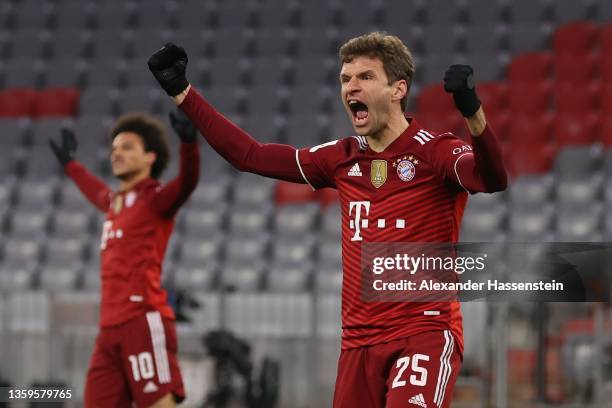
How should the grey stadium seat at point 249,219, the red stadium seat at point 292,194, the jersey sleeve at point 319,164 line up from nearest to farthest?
the jersey sleeve at point 319,164 < the grey stadium seat at point 249,219 < the red stadium seat at point 292,194

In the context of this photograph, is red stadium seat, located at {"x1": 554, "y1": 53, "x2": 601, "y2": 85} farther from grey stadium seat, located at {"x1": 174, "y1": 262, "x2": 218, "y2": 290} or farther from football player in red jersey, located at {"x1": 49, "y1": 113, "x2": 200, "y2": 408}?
football player in red jersey, located at {"x1": 49, "y1": 113, "x2": 200, "y2": 408}

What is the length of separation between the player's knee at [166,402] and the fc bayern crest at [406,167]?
233cm

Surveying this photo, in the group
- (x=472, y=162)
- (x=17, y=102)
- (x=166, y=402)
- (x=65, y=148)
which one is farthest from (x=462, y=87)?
(x=17, y=102)

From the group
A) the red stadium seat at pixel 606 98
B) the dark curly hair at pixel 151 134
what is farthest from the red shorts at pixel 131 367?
the red stadium seat at pixel 606 98

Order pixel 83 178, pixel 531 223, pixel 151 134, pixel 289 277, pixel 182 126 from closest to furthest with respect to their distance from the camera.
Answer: pixel 182 126 → pixel 151 134 → pixel 83 178 → pixel 289 277 → pixel 531 223

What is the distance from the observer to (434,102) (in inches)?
502

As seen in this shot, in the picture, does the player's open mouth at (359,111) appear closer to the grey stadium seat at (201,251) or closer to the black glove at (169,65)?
the black glove at (169,65)

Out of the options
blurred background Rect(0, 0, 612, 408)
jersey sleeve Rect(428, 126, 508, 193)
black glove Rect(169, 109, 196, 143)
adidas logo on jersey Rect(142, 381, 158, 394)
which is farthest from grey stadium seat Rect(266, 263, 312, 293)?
jersey sleeve Rect(428, 126, 508, 193)

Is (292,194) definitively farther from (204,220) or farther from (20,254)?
(20,254)

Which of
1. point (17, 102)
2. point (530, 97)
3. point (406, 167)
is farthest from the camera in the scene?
point (17, 102)

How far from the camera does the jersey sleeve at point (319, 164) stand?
4.24 m

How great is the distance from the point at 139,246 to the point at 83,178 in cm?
98

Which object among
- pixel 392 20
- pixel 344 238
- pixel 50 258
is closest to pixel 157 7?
pixel 392 20

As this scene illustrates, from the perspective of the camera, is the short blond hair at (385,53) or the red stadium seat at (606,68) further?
the red stadium seat at (606,68)
